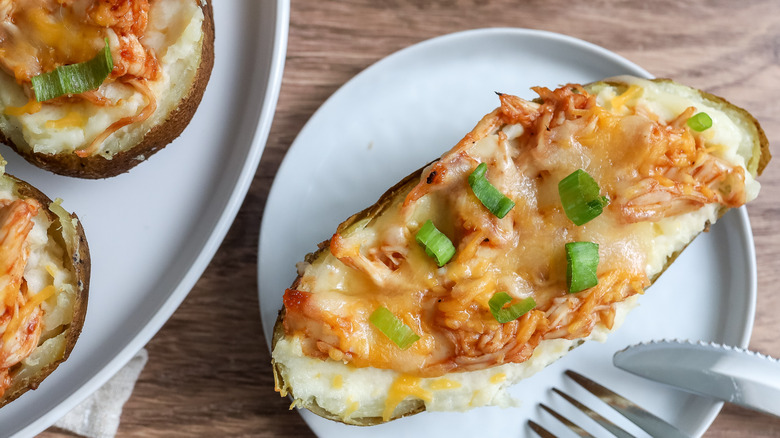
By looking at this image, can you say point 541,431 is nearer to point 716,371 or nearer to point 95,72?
point 716,371

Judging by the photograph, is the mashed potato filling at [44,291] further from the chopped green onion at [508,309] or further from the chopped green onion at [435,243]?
the chopped green onion at [508,309]

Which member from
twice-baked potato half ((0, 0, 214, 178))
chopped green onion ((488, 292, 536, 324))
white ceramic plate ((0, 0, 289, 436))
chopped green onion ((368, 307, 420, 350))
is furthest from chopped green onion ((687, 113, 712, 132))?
twice-baked potato half ((0, 0, 214, 178))

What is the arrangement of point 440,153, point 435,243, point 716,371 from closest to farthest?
1. point 435,243
2. point 716,371
3. point 440,153

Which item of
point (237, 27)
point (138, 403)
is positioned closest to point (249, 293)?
point (138, 403)

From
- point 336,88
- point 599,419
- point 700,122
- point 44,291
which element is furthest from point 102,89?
point 599,419

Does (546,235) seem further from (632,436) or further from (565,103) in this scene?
(632,436)

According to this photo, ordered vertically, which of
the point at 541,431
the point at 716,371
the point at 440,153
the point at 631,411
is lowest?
the point at 541,431

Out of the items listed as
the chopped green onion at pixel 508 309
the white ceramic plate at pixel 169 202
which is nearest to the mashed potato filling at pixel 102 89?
the white ceramic plate at pixel 169 202
